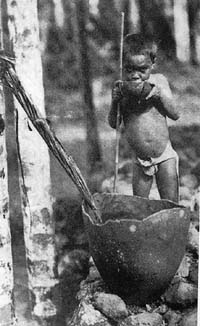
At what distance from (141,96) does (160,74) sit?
105 mm

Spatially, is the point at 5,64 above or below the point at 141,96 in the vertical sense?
above

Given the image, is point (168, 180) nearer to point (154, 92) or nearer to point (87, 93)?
point (154, 92)

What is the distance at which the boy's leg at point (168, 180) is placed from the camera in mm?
1871

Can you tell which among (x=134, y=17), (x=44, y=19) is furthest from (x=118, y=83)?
(x=44, y=19)

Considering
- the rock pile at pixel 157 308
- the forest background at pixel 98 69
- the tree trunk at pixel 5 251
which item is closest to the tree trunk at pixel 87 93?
the forest background at pixel 98 69

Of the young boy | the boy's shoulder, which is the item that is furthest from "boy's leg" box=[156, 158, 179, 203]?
the boy's shoulder

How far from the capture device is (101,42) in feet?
5.92

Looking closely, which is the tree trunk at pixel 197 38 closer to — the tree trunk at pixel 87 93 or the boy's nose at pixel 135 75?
the boy's nose at pixel 135 75

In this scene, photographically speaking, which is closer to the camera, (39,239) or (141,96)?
(141,96)

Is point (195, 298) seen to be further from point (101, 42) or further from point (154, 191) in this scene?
point (101, 42)

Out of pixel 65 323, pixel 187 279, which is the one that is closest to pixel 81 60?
pixel 187 279

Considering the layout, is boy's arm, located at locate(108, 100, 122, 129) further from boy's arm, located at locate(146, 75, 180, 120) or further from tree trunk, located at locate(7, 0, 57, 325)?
tree trunk, located at locate(7, 0, 57, 325)

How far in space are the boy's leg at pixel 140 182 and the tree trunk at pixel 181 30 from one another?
43 centimetres

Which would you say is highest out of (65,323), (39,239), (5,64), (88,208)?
(5,64)
